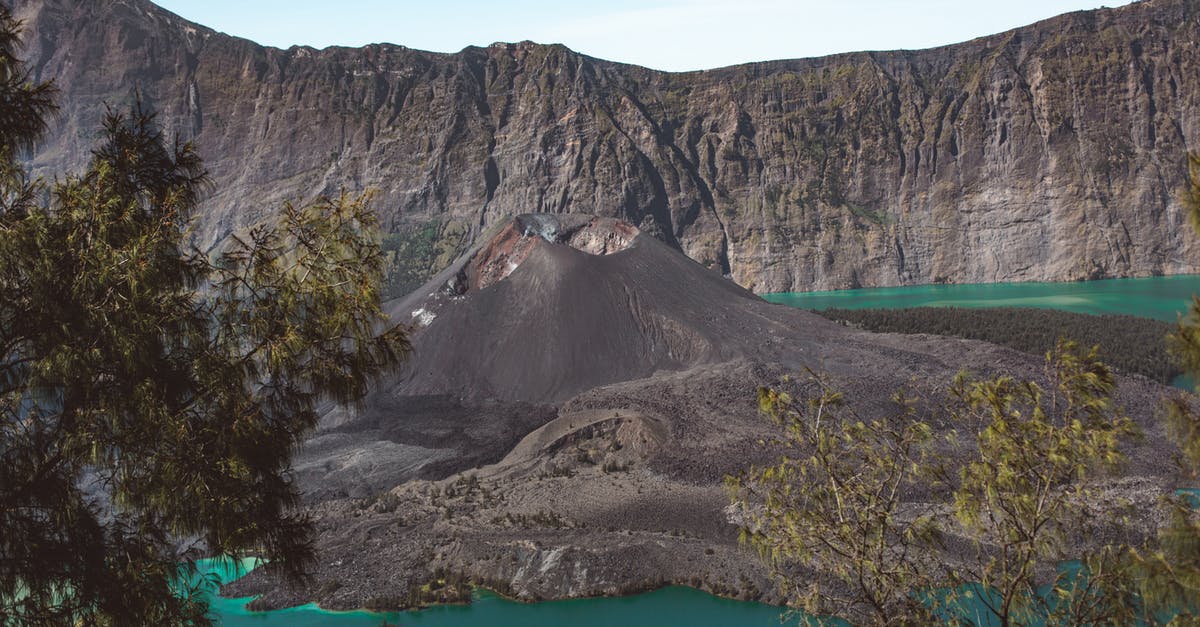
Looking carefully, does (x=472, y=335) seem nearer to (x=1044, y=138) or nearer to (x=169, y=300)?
(x=169, y=300)

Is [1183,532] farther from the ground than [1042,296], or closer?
farther from the ground

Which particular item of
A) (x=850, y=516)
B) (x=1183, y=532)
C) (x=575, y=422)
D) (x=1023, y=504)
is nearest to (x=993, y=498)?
(x=1023, y=504)

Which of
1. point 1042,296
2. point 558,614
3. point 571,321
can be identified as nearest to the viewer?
point 558,614

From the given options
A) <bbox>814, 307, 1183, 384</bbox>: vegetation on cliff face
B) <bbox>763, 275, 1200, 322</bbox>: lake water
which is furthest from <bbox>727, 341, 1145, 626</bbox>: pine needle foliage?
<bbox>763, 275, 1200, 322</bbox>: lake water

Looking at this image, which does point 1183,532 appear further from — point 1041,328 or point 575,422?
point 1041,328

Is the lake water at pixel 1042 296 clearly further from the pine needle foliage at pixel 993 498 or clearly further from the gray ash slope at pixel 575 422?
the pine needle foliage at pixel 993 498

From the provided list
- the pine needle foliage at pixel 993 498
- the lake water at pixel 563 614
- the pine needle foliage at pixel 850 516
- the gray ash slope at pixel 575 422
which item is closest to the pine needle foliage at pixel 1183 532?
the pine needle foliage at pixel 993 498

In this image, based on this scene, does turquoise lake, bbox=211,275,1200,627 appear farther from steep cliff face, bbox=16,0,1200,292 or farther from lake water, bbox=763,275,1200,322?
steep cliff face, bbox=16,0,1200,292
